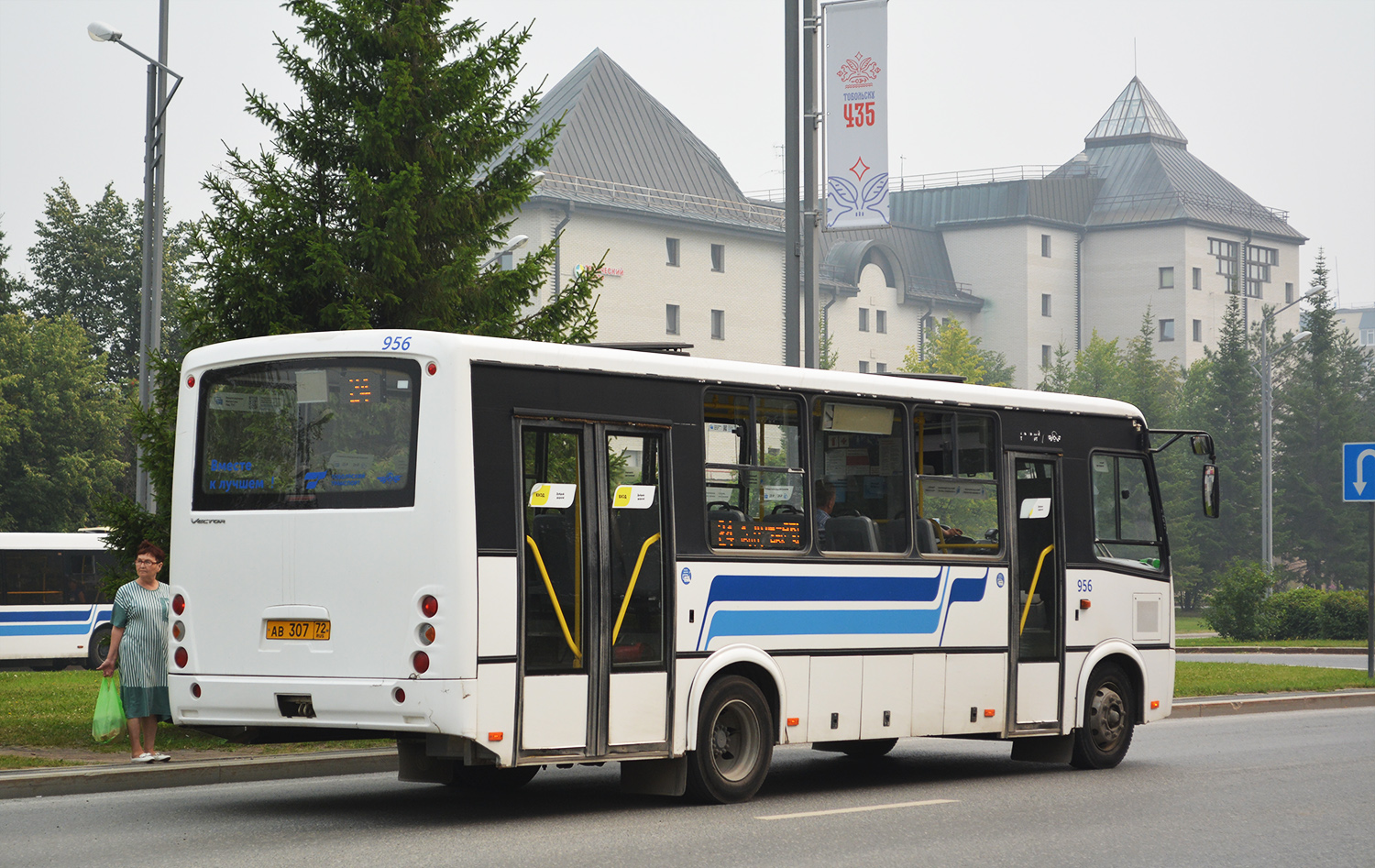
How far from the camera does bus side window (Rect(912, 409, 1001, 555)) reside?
1362cm

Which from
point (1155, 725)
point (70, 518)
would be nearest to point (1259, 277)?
point (70, 518)

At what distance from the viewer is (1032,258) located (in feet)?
378

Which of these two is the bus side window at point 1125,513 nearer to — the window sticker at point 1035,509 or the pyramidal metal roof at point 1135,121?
Result: the window sticker at point 1035,509

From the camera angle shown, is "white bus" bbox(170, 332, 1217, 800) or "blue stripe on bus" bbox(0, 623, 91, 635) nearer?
"white bus" bbox(170, 332, 1217, 800)

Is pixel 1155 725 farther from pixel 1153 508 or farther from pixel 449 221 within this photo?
pixel 449 221

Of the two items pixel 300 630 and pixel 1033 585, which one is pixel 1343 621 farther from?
pixel 300 630

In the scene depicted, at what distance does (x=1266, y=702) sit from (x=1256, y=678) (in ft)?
15.1

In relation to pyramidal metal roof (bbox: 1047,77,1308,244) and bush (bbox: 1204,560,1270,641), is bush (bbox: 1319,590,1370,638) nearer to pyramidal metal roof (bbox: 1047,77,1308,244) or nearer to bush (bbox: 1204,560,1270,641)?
bush (bbox: 1204,560,1270,641)

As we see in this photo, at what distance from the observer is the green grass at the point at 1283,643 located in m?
40.7

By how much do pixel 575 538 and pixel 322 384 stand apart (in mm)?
1852

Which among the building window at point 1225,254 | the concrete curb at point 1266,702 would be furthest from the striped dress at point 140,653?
the building window at point 1225,254

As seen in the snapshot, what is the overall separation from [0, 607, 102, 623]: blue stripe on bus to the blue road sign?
2481 centimetres

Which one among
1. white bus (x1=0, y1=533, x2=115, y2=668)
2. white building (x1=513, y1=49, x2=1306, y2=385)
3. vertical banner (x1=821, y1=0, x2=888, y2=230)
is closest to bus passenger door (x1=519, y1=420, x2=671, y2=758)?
vertical banner (x1=821, y1=0, x2=888, y2=230)

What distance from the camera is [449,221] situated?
17172 millimetres
